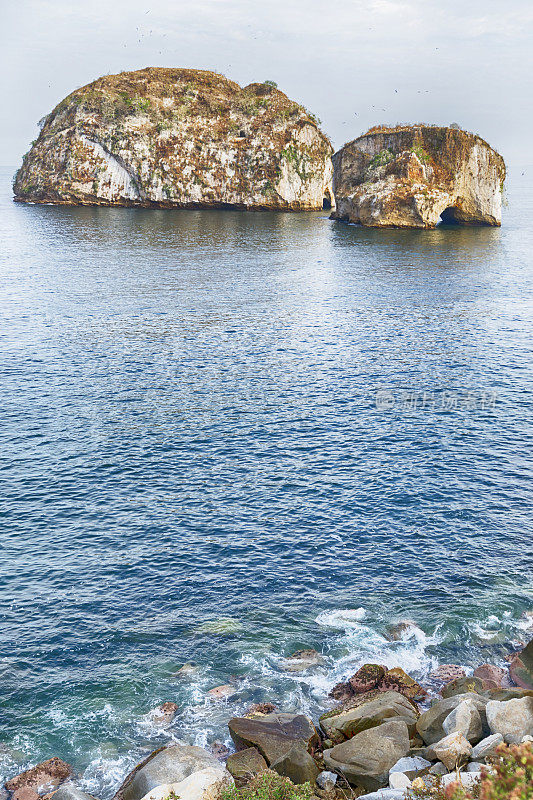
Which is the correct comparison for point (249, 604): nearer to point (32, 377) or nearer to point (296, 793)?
point (296, 793)

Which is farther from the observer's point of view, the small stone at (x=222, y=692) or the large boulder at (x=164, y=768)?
the small stone at (x=222, y=692)

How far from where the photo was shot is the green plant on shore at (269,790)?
2105 centimetres

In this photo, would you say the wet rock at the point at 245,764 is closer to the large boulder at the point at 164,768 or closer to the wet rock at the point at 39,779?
the large boulder at the point at 164,768

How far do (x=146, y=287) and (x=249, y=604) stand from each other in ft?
248

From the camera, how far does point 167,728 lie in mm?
28750

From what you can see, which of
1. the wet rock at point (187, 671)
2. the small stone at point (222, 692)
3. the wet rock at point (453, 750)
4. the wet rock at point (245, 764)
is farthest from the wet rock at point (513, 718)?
the wet rock at point (187, 671)

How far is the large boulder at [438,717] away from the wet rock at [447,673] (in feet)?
16.4

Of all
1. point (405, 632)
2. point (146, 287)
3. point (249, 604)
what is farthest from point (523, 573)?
point (146, 287)

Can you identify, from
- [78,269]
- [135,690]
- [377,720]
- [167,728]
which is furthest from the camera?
[78,269]

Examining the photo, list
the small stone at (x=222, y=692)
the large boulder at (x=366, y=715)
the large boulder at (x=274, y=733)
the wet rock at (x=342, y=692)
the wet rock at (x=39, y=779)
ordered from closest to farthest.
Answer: the large boulder at (x=274, y=733)
the wet rock at (x=39, y=779)
the large boulder at (x=366, y=715)
the wet rock at (x=342, y=692)
the small stone at (x=222, y=692)

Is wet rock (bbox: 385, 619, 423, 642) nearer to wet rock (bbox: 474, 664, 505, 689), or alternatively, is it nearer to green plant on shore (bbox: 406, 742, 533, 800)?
wet rock (bbox: 474, 664, 505, 689)

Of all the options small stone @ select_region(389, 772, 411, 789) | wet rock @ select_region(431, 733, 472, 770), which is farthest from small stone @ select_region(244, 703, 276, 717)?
wet rock @ select_region(431, 733, 472, 770)

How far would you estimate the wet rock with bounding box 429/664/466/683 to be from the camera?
3139 centimetres

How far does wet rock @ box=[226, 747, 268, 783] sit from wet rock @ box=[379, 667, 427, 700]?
24.5ft
